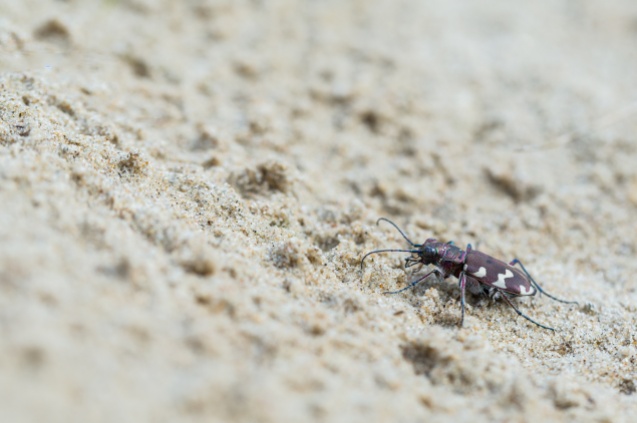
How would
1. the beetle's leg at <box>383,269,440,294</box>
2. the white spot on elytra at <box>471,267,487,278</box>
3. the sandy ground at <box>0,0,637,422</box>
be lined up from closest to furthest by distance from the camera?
the sandy ground at <box>0,0,637,422</box>, the beetle's leg at <box>383,269,440,294</box>, the white spot on elytra at <box>471,267,487,278</box>

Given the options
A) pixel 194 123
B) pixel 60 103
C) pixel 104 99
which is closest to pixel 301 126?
pixel 194 123

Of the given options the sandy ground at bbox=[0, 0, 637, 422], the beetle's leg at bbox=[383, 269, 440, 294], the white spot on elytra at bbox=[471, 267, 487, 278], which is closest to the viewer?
the sandy ground at bbox=[0, 0, 637, 422]

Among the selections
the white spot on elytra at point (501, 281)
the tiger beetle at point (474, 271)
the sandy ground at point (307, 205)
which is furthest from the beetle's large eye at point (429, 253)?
the white spot on elytra at point (501, 281)

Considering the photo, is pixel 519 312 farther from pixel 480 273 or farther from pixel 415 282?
pixel 415 282

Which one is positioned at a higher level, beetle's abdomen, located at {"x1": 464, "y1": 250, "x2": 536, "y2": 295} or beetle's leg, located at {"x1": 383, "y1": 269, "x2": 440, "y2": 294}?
beetle's abdomen, located at {"x1": 464, "y1": 250, "x2": 536, "y2": 295}

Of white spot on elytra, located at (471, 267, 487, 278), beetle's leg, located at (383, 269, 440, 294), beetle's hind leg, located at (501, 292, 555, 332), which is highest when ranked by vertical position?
white spot on elytra, located at (471, 267, 487, 278)

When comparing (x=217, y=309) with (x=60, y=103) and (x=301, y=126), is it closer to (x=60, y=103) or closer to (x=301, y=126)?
(x=60, y=103)

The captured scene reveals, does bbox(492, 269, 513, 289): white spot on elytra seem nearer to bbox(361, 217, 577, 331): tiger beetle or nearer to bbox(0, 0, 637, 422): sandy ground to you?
bbox(361, 217, 577, 331): tiger beetle

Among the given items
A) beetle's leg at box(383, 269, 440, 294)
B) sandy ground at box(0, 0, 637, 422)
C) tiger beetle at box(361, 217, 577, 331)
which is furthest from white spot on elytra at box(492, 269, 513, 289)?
beetle's leg at box(383, 269, 440, 294)

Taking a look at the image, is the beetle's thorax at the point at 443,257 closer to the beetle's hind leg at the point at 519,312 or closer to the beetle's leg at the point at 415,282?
the beetle's leg at the point at 415,282
